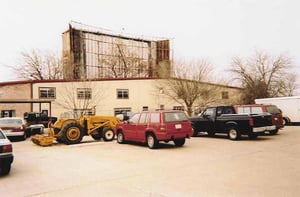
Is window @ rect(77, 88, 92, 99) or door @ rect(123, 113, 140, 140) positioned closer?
door @ rect(123, 113, 140, 140)

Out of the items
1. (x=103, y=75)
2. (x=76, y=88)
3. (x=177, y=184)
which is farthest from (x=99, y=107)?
(x=177, y=184)

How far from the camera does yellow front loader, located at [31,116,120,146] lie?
16.2m

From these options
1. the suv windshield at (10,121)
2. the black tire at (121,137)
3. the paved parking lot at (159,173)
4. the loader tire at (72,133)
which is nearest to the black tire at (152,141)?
the paved parking lot at (159,173)

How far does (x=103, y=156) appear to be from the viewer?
38.9 feet

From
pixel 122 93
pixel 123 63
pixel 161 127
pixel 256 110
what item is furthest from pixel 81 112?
pixel 161 127

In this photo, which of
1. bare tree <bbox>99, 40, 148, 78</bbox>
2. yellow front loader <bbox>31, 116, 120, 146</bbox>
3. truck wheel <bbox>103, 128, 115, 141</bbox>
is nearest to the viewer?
yellow front loader <bbox>31, 116, 120, 146</bbox>

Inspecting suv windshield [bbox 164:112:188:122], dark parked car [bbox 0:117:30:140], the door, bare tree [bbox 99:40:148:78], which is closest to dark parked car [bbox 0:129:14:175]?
suv windshield [bbox 164:112:188:122]

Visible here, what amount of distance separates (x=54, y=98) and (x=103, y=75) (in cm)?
1653

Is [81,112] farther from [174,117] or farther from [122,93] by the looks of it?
[174,117]

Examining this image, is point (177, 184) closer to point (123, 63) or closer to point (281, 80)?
point (281, 80)

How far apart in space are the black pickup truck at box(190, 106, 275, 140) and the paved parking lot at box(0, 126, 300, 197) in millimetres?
3329

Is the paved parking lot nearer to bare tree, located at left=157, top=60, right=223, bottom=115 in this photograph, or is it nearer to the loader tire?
the loader tire

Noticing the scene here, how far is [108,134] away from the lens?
58.1 ft

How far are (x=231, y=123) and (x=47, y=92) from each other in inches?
854
